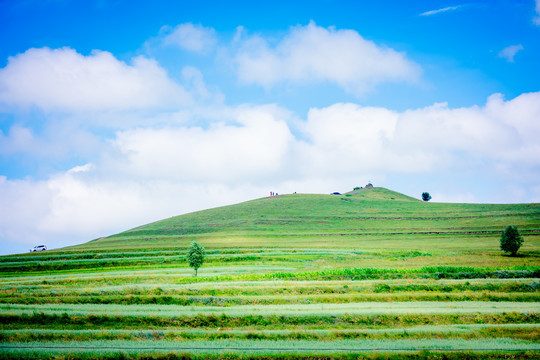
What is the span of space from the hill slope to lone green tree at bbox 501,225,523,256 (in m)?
10.9

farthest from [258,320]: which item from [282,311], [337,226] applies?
[337,226]

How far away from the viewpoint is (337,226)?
375 ft

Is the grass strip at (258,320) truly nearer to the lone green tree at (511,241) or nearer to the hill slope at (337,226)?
the lone green tree at (511,241)

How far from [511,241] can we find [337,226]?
58.4 meters

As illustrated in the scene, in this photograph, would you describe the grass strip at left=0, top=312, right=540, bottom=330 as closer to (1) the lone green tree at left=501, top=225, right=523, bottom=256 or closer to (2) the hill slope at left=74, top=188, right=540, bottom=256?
(1) the lone green tree at left=501, top=225, right=523, bottom=256

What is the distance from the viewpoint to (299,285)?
3375 cm

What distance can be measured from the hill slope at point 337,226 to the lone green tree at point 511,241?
10851 mm

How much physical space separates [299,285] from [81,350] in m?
20.6

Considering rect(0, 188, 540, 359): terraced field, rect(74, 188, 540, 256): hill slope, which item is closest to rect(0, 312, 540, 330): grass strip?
rect(0, 188, 540, 359): terraced field

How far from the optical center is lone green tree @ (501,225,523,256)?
58969 mm

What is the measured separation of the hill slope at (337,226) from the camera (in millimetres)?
84812

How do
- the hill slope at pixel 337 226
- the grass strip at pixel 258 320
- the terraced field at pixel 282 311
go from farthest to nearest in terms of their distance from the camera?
the hill slope at pixel 337 226, the grass strip at pixel 258 320, the terraced field at pixel 282 311

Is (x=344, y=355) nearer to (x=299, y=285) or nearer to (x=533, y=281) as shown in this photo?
(x=299, y=285)

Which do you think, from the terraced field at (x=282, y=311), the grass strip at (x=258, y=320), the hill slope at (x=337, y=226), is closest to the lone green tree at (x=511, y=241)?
the terraced field at (x=282, y=311)
